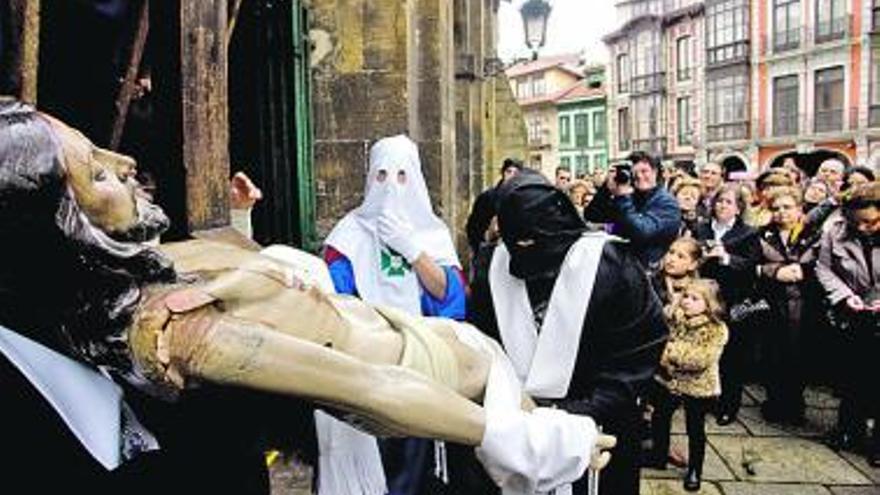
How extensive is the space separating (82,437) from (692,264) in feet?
15.1

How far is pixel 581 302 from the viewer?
2496 millimetres

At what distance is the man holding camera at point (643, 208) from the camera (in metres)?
5.07

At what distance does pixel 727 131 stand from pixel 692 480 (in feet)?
133

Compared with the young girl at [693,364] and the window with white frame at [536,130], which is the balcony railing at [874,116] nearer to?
the window with white frame at [536,130]

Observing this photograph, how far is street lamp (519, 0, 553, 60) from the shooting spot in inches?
441

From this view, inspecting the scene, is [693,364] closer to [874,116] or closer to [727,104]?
[874,116]

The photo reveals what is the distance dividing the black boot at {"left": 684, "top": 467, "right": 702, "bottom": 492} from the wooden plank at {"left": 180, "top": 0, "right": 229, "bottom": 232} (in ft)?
11.4

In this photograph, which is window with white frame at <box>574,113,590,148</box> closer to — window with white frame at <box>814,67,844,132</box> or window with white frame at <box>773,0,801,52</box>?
window with white frame at <box>773,0,801,52</box>

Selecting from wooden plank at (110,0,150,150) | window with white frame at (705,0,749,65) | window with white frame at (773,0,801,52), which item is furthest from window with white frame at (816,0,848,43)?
wooden plank at (110,0,150,150)

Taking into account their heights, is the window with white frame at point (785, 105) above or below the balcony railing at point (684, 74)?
below

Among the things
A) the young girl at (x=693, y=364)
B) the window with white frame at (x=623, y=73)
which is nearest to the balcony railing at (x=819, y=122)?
the window with white frame at (x=623, y=73)

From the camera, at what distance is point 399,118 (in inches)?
196

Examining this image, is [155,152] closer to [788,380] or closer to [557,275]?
[557,275]

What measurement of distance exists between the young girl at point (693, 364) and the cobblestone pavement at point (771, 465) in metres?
0.22
